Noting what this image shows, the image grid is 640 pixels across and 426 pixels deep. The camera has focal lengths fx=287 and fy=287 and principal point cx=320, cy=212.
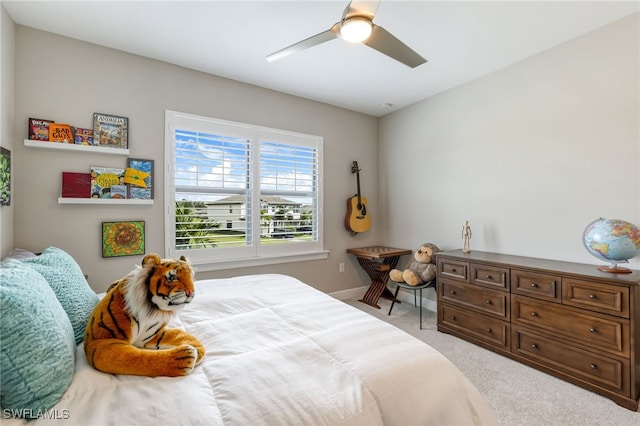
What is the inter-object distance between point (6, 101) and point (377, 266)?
3720mm

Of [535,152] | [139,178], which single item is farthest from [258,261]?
[535,152]

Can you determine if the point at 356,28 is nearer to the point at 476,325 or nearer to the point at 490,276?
the point at 490,276

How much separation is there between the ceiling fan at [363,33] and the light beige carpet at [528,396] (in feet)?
7.65

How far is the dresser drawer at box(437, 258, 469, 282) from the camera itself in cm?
271

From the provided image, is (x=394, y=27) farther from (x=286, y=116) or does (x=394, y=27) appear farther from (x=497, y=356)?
(x=497, y=356)

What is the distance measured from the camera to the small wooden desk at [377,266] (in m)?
3.69

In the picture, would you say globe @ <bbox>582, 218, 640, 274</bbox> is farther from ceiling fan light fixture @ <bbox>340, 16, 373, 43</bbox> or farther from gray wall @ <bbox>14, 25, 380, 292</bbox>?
gray wall @ <bbox>14, 25, 380, 292</bbox>

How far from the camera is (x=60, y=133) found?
2273 millimetres

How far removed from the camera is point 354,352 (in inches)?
42.1

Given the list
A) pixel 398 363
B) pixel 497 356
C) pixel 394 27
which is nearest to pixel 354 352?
pixel 398 363

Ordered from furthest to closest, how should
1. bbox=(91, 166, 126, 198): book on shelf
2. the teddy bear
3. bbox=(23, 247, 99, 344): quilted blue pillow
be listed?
the teddy bear
bbox=(91, 166, 126, 198): book on shelf
bbox=(23, 247, 99, 344): quilted blue pillow

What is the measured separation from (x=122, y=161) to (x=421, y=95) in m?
3.30

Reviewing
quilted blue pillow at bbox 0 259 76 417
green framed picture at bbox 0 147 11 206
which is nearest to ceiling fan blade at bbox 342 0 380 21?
quilted blue pillow at bbox 0 259 76 417

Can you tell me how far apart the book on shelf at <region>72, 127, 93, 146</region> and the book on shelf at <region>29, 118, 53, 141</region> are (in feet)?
0.54
